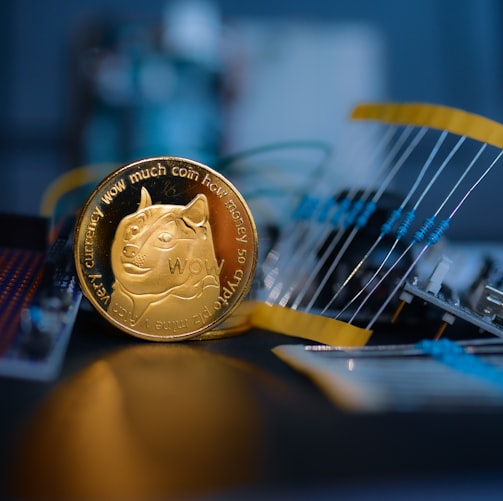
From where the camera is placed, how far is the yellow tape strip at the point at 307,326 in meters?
0.68

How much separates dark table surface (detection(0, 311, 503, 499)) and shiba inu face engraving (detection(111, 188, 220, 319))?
0.38 ft

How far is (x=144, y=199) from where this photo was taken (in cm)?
67

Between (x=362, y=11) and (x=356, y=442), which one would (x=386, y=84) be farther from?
(x=356, y=442)

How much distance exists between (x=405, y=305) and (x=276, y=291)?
0.54ft

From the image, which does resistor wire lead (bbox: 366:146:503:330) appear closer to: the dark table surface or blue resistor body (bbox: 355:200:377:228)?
blue resistor body (bbox: 355:200:377:228)

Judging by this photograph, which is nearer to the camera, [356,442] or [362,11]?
[356,442]

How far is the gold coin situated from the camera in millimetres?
663

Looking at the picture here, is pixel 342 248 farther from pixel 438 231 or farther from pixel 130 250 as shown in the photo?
pixel 130 250

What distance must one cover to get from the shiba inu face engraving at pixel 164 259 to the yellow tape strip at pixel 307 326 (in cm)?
11

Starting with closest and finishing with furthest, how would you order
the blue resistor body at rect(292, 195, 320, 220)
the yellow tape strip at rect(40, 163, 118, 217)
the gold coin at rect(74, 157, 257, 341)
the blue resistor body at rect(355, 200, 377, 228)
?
1. the gold coin at rect(74, 157, 257, 341)
2. the blue resistor body at rect(355, 200, 377, 228)
3. the blue resistor body at rect(292, 195, 320, 220)
4. the yellow tape strip at rect(40, 163, 118, 217)

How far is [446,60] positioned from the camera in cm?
283

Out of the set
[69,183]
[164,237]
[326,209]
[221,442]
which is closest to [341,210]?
[326,209]

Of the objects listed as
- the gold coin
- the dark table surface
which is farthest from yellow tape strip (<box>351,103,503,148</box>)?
the dark table surface

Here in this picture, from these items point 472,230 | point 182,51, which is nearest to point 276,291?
point 472,230
